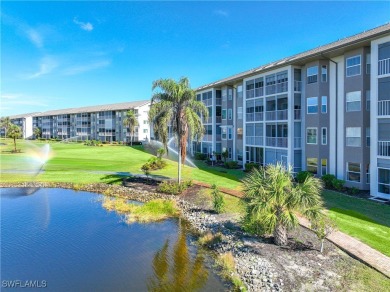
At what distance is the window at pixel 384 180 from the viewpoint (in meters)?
22.6

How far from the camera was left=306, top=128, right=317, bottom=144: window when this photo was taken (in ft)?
96.4

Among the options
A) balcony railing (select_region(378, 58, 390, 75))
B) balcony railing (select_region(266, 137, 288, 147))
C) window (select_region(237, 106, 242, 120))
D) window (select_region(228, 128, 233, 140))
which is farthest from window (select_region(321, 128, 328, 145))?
window (select_region(228, 128, 233, 140))

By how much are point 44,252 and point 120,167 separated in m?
28.1

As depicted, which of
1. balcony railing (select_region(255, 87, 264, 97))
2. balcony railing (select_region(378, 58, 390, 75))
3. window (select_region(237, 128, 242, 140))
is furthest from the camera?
window (select_region(237, 128, 242, 140))

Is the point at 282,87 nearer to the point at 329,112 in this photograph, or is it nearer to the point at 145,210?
the point at 329,112

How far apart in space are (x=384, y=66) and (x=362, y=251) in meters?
15.4

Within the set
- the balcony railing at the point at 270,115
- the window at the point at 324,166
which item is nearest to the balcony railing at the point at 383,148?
the window at the point at 324,166

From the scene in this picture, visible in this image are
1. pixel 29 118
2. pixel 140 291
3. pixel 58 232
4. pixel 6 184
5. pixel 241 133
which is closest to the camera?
pixel 140 291

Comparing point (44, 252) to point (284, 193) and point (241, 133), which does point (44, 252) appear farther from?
point (241, 133)

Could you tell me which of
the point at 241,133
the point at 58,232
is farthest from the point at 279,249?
the point at 241,133

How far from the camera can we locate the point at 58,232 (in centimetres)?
1838

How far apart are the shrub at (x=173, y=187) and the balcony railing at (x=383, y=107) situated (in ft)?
56.1

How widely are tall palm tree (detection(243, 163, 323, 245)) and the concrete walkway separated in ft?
6.48

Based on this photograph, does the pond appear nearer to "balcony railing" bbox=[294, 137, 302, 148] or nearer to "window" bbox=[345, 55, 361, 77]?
"balcony railing" bbox=[294, 137, 302, 148]
